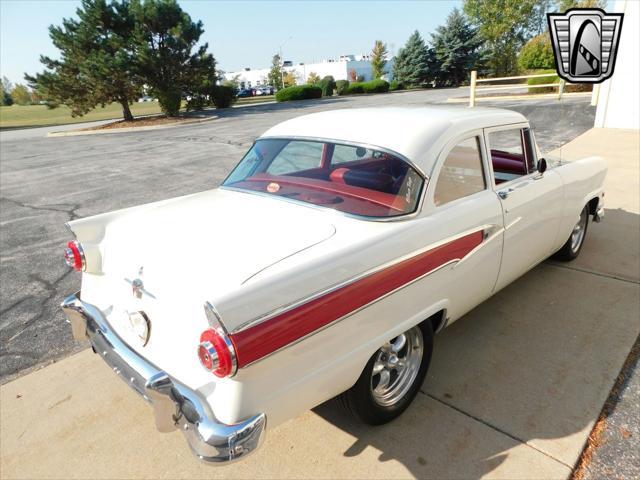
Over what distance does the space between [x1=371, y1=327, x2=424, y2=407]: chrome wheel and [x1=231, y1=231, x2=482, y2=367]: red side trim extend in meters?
0.46

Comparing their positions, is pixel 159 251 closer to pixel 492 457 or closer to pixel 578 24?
pixel 492 457

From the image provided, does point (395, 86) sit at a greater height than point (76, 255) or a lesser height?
lesser

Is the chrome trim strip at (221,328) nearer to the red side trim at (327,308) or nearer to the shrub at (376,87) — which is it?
the red side trim at (327,308)

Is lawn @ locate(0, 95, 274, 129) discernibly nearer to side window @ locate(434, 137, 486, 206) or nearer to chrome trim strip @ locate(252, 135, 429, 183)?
chrome trim strip @ locate(252, 135, 429, 183)

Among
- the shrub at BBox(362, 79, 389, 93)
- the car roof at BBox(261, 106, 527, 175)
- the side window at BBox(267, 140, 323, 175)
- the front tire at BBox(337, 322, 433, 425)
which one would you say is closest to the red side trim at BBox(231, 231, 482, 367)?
the front tire at BBox(337, 322, 433, 425)

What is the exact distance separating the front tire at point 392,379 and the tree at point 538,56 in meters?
32.1

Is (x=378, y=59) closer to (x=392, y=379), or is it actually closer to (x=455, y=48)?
(x=455, y=48)

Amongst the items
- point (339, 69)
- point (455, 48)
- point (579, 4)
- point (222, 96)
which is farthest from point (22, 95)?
point (579, 4)

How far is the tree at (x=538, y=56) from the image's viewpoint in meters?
28.9

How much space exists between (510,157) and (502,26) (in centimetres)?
4458

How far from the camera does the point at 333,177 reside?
2932 millimetres

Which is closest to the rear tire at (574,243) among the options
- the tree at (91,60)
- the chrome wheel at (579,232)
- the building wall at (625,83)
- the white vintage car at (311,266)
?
the chrome wheel at (579,232)

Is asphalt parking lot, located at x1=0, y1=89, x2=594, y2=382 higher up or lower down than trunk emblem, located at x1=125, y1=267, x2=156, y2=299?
lower down

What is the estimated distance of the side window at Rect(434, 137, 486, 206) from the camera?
9.01 feet
